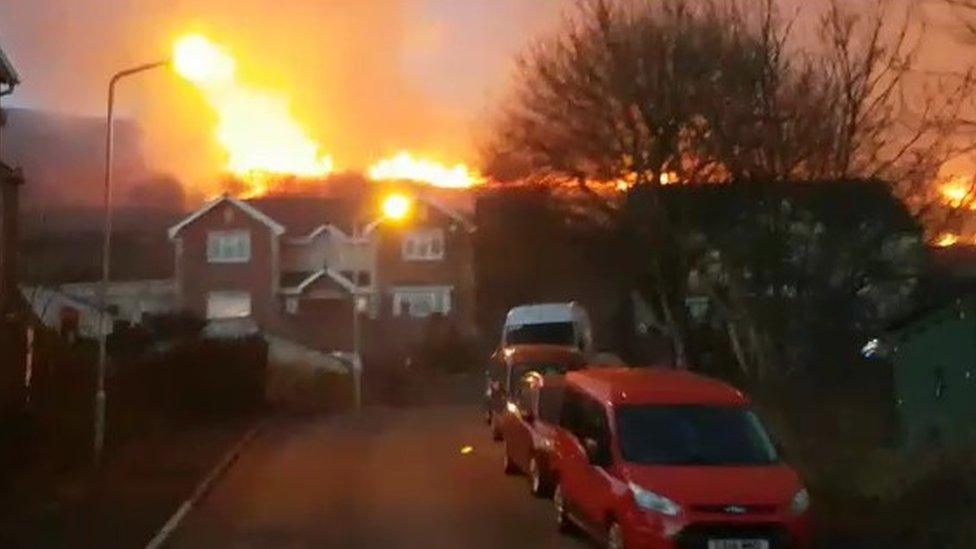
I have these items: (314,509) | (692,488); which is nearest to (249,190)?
(314,509)

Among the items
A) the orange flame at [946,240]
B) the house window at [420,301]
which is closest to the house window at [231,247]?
the house window at [420,301]

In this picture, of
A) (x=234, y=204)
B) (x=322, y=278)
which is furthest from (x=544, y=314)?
(x=234, y=204)

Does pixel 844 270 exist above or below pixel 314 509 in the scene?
above

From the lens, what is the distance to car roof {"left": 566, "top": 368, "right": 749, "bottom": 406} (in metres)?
15.2

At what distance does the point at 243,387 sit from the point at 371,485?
A: 1745 cm

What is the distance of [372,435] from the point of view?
3103 cm

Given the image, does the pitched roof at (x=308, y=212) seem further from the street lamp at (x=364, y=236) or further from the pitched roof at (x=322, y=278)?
the pitched roof at (x=322, y=278)

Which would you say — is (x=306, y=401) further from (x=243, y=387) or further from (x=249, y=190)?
(x=249, y=190)

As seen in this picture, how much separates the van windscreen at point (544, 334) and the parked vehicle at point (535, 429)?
13.4m

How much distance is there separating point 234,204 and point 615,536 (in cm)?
5265

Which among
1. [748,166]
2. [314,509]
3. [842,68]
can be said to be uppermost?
[842,68]

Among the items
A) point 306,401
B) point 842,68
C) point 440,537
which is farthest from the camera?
point 306,401

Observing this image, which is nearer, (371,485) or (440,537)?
(440,537)

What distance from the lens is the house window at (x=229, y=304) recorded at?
64625 mm
